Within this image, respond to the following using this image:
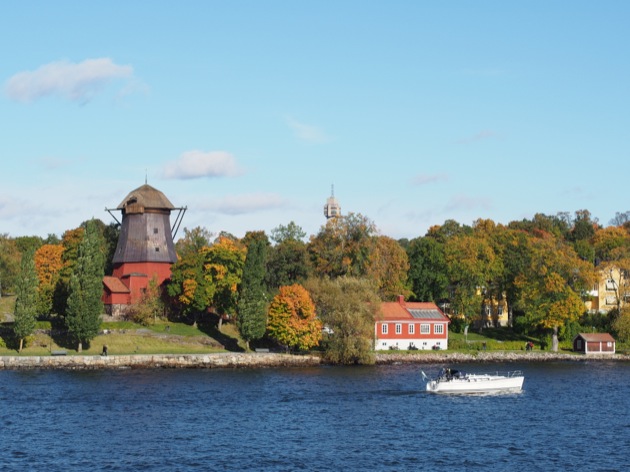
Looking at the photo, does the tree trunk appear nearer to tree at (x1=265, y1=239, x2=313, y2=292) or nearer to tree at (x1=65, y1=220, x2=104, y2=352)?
tree at (x1=265, y1=239, x2=313, y2=292)

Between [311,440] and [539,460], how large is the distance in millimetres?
13262

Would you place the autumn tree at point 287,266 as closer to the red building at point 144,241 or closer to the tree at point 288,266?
the tree at point 288,266

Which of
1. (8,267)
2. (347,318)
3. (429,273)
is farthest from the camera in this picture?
(8,267)

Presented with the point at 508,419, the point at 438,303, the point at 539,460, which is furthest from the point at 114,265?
the point at 539,460

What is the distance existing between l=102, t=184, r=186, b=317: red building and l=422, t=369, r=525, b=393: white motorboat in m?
52.7

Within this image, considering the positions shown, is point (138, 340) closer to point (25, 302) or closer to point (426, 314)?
point (25, 302)

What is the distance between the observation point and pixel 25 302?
9306 centimetres

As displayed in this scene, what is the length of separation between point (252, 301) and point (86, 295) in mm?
17332

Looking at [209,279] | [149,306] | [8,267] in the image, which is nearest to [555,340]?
A: [209,279]

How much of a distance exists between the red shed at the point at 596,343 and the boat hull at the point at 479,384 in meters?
39.4

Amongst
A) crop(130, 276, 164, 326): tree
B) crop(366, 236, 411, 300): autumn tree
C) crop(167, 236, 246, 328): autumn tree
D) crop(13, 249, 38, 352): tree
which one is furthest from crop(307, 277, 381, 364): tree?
crop(13, 249, 38, 352): tree

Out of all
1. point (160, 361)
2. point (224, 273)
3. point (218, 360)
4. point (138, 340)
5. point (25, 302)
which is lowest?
point (160, 361)

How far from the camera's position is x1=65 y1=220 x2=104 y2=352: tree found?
9431 centimetres

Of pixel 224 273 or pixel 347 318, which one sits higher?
Answer: pixel 224 273
